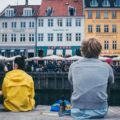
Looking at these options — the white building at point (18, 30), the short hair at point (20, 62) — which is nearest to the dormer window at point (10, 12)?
the white building at point (18, 30)

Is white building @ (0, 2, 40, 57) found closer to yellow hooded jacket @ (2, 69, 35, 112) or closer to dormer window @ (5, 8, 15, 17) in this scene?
dormer window @ (5, 8, 15, 17)

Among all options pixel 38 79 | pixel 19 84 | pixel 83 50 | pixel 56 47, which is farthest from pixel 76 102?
pixel 56 47

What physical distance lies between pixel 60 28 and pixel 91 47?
245ft

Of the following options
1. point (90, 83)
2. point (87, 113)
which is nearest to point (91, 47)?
point (90, 83)

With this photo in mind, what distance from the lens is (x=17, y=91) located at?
431 inches

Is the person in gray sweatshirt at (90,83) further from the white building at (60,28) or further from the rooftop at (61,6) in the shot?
the rooftop at (61,6)

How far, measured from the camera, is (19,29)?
81.4m

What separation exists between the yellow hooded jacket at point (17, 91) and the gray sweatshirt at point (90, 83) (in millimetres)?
5193

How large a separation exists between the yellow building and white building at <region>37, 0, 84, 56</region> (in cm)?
124

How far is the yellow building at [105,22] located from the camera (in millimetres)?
78812

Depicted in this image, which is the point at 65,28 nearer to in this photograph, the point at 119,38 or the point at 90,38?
the point at 119,38

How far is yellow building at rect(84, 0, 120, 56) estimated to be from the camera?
78812 millimetres

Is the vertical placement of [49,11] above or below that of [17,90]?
above

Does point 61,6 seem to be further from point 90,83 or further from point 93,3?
point 90,83
